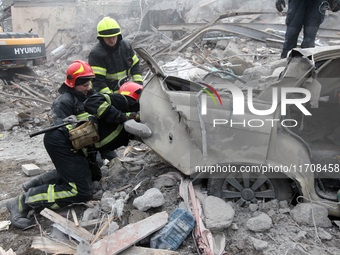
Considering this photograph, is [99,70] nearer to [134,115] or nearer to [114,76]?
[114,76]

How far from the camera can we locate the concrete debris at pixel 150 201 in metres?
2.78

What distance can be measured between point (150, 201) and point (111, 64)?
2491 millimetres

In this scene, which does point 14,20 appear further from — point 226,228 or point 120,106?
point 226,228

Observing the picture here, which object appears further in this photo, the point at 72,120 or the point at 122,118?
the point at 122,118

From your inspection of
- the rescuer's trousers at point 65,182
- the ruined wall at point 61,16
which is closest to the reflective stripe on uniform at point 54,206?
the rescuer's trousers at point 65,182

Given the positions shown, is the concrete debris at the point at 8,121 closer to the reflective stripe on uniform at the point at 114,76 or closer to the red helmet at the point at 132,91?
the reflective stripe on uniform at the point at 114,76

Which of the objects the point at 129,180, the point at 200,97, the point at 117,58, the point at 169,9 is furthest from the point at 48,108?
the point at 169,9

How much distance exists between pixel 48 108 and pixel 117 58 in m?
4.46

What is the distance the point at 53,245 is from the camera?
2615 mm

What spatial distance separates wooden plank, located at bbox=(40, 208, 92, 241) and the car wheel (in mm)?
1220

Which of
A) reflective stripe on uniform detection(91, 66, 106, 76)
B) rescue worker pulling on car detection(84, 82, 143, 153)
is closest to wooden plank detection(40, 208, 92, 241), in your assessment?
rescue worker pulling on car detection(84, 82, 143, 153)

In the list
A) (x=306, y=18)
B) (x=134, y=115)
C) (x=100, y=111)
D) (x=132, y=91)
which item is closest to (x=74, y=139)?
(x=100, y=111)

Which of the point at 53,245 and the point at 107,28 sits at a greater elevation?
the point at 107,28

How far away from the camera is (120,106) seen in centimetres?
330
